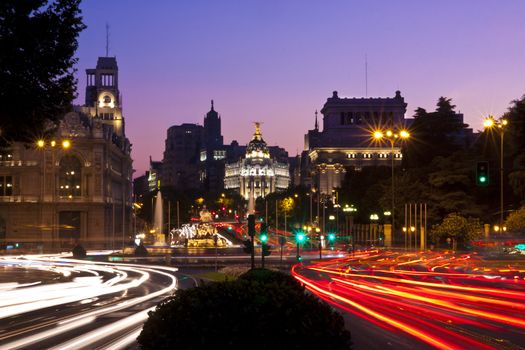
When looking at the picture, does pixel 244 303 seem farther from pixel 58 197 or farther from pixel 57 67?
pixel 58 197

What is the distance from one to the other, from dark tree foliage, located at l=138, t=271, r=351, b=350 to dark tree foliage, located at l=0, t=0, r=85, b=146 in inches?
400

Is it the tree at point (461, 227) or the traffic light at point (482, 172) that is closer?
the traffic light at point (482, 172)

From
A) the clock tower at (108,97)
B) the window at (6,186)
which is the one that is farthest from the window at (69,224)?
the clock tower at (108,97)

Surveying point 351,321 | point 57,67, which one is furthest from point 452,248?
point 57,67

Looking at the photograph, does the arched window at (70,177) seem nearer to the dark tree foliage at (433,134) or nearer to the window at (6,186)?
the window at (6,186)

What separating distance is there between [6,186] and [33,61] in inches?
3170

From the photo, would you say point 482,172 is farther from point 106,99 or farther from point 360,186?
point 106,99

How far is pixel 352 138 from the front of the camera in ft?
634

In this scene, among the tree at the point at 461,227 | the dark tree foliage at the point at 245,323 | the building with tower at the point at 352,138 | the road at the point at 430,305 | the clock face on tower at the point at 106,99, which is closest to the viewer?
the dark tree foliage at the point at 245,323

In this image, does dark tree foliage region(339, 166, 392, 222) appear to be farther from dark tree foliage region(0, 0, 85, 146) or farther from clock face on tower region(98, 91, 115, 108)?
dark tree foliage region(0, 0, 85, 146)

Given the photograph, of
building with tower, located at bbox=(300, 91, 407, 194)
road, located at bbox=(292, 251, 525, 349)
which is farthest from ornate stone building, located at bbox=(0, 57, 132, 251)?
building with tower, located at bbox=(300, 91, 407, 194)

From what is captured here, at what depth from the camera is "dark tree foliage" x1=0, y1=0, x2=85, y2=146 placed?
17.8 meters

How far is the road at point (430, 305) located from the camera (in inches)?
666

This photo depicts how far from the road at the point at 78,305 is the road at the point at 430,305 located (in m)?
5.96
